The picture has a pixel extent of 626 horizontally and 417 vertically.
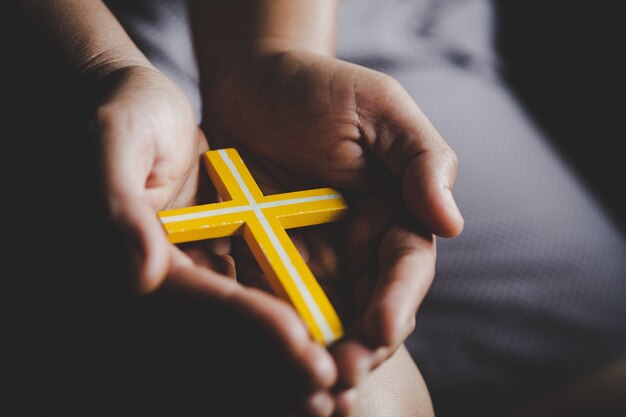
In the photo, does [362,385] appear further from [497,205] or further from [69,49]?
[69,49]

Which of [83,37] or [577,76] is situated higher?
[83,37]

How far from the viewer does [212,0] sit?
1.18 metres

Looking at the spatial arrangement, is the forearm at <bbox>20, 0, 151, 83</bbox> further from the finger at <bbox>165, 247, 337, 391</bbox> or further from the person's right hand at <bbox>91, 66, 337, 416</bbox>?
the finger at <bbox>165, 247, 337, 391</bbox>

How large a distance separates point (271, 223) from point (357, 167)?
16cm

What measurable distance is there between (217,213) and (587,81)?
1035 millimetres

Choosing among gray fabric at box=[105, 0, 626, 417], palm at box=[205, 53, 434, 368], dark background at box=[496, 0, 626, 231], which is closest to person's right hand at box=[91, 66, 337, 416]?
palm at box=[205, 53, 434, 368]

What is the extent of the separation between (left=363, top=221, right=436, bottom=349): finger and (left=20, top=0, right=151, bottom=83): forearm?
459 mm

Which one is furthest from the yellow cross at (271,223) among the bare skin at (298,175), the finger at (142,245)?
the finger at (142,245)

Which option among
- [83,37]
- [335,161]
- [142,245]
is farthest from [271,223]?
[83,37]

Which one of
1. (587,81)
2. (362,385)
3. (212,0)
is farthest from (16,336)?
(587,81)

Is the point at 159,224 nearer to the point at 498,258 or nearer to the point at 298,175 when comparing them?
the point at 298,175

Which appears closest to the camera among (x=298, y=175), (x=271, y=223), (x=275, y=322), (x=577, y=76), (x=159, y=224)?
(x=275, y=322)

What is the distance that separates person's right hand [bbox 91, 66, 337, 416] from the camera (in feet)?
1.76

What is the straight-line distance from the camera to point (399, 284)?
613mm
